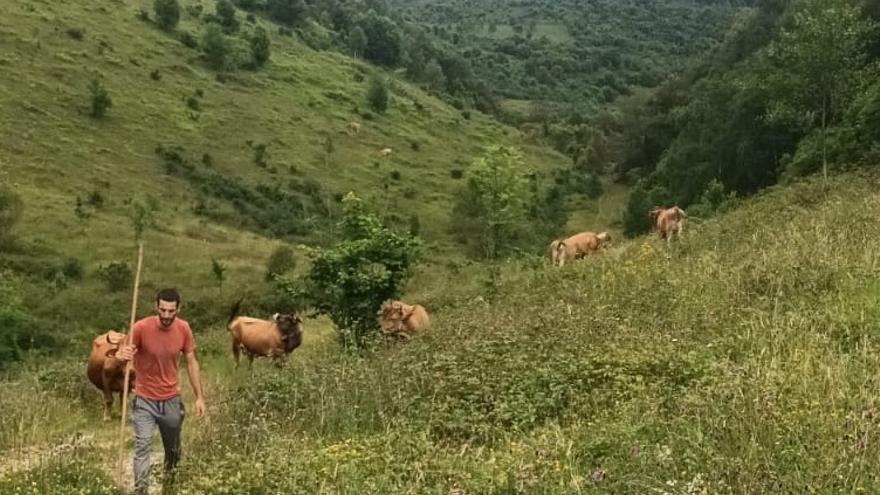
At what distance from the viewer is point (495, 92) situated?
15275 centimetres

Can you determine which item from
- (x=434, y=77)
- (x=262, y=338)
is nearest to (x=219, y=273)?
(x=262, y=338)

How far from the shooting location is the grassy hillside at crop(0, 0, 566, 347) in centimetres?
4597

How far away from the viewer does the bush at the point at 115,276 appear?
44.8 metres

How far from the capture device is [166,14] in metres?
84.1

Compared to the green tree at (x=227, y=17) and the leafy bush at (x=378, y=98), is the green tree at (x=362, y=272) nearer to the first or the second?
the leafy bush at (x=378, y=98)

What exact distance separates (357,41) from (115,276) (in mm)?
79544

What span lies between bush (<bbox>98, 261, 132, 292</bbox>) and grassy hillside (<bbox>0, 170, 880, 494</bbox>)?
34236 mm

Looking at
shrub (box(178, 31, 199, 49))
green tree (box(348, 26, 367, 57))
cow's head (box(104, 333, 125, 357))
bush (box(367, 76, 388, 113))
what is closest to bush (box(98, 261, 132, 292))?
cow's head (box(104, 333, 125, 357))

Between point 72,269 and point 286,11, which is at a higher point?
point 286,11

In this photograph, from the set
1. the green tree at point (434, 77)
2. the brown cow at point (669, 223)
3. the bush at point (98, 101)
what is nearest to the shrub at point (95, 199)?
the bush at point (98, 101)

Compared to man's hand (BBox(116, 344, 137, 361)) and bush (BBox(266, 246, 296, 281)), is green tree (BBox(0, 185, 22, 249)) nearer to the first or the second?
bush (BBox(266, 246, 296, 281))

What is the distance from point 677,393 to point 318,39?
107416 mm

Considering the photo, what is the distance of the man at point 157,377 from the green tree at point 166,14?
82651mm

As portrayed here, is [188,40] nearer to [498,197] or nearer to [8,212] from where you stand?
[8,212]
